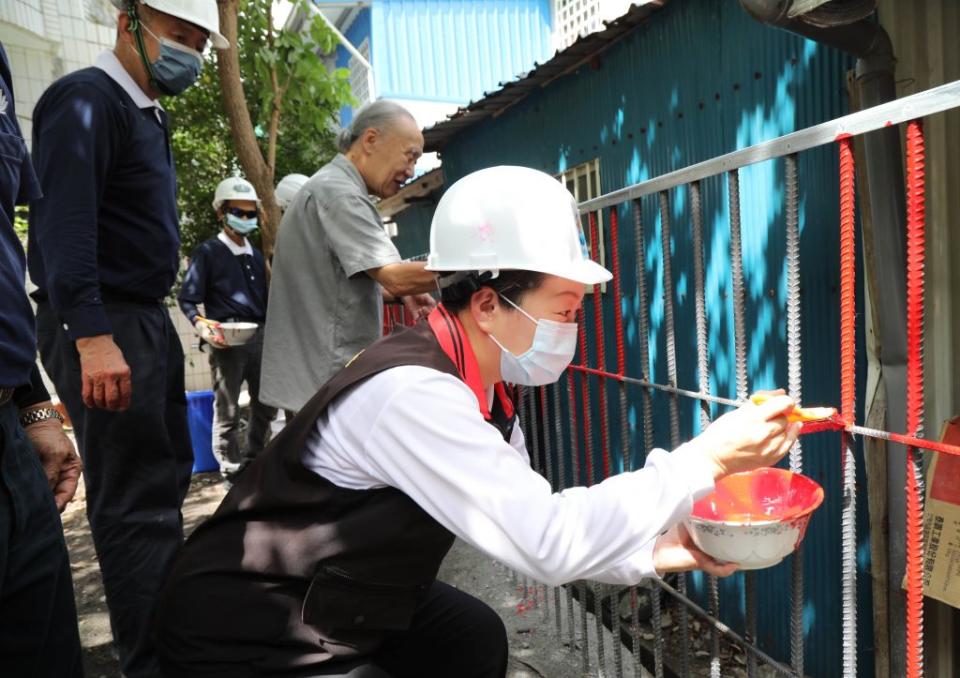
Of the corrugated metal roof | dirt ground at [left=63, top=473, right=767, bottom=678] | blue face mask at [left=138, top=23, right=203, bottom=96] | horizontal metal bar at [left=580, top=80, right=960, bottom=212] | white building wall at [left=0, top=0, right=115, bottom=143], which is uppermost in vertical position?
white building wall at [left=0, top=0, right=115, bottom=143]

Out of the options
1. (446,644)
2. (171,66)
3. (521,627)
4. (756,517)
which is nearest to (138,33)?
(171,66)

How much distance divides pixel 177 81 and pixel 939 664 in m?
3.64

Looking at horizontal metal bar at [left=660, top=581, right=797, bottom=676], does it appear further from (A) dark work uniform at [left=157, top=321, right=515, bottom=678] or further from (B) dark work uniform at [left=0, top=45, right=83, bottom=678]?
(B) dark work uniform at [left=0, top=45, right=83, bottom=678]

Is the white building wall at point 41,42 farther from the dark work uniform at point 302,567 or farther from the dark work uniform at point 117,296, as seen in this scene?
the dark work uniform at point 302,567

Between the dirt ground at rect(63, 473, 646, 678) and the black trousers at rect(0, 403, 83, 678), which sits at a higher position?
the black trousers at rect(0, 403, 83, 678)

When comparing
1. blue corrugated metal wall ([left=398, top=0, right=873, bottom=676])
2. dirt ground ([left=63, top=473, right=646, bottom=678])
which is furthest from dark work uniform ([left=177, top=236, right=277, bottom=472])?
blue corrugated metal wall ([left=398, top=0, right=873, bottom=676])

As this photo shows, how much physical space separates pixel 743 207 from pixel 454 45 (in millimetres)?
9766

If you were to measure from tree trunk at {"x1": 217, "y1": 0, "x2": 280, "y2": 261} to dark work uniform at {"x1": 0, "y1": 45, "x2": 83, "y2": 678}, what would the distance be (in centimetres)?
416

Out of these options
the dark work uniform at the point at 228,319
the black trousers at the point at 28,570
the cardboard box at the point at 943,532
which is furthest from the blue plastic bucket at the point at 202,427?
the cardboard box at the point at 943,532

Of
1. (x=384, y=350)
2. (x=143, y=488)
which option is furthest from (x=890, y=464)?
(x=143, y=488)

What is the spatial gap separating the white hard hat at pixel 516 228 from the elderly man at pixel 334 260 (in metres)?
1.11

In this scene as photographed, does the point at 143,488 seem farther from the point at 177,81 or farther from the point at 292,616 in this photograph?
the point at 177,81

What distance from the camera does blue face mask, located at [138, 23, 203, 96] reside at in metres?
2.47

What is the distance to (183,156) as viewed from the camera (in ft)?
31.6
